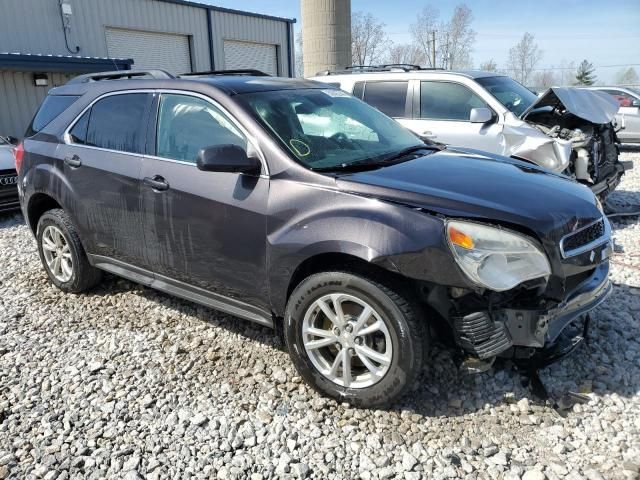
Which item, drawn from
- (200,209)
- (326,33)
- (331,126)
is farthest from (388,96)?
(326,33)

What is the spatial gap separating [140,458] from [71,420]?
58 cm

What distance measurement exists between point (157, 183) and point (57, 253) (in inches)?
68.8

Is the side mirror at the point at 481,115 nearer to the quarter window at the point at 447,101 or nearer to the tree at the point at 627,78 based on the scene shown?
the quarter window at the point at 447,101

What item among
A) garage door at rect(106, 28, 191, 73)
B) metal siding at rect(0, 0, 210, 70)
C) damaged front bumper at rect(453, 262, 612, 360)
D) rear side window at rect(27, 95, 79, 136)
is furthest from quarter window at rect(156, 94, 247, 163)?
garage door at rect(106, 28, 191, 73)

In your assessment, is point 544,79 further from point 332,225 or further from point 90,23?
point 332,225

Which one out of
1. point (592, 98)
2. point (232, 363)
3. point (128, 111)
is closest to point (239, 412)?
point (232, 363)

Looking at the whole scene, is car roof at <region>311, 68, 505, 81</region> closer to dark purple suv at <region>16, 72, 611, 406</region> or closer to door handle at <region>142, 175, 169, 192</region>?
dark purple suv at <region>16, 72, 611, 406</region>

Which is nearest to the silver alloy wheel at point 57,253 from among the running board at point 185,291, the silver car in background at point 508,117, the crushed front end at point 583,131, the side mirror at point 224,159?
→ the running board at point 185,291

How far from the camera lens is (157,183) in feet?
11.7

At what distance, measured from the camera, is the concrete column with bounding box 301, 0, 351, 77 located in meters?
18.3

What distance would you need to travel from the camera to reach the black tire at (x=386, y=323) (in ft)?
8.84

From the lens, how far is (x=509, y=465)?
2539 millimetres

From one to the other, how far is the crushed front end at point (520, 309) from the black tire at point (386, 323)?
0.16 meters

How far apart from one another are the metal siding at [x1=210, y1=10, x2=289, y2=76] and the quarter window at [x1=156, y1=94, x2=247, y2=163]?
15.7 meters
